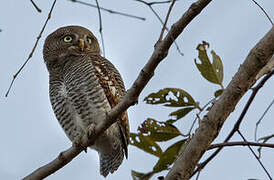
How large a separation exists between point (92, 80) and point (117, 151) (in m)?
0.92

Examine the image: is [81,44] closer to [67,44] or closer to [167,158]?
[67,44]

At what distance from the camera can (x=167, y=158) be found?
2.69 metres

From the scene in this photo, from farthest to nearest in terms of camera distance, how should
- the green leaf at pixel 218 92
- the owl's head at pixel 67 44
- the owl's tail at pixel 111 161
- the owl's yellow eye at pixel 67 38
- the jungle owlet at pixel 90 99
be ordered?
the owl's yellow eye at pixel 67 38 → the owl's head at pixel 67 44 → the owl's tail at pixel 111 161 → the jungle owlet at pixel 90 99 → the green leaf at pixel 218 92

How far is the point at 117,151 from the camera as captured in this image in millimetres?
5102

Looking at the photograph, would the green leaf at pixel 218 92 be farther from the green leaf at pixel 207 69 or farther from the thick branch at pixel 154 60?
the thick branch at pixel 154 60

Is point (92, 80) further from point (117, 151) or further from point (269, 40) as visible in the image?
point (269, 40)

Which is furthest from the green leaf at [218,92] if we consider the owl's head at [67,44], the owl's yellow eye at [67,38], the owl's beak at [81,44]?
the owl's yellow eye at [67,38]

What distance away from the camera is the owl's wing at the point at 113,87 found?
470 cm

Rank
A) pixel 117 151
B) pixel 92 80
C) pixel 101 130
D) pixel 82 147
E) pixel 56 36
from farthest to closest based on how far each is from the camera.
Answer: pixel 56 36, pixel 117 151, pixel 92 80, pixel 82 147, pixel 101 130

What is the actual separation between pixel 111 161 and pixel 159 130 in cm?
246

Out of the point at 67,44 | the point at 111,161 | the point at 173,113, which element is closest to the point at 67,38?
the point at 67,44

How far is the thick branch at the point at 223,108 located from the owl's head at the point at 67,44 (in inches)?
143

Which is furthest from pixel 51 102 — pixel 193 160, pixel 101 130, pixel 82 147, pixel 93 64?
pixel 193 160

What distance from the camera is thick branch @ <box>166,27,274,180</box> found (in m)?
2.36
